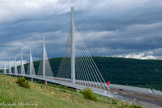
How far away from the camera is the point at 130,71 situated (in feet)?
399

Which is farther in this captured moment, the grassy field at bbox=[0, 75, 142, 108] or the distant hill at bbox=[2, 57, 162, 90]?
the distant hill at bbox=[2, 57, 162, 90]

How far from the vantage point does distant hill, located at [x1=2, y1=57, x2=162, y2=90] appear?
326ft

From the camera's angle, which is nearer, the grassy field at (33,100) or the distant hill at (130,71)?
the grassy field at (33,100)

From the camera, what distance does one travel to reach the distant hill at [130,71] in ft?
326

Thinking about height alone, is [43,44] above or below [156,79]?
above

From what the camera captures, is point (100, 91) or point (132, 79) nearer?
point (100, 91)

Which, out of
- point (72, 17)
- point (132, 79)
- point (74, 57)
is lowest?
point (132, 79)

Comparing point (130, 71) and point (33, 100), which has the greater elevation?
point (33, 100)

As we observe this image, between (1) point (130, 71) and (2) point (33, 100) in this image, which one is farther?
(1) point (130, 71)

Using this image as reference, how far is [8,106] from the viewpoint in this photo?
10.5 meters

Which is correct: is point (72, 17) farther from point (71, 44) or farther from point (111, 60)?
point (111, 60)

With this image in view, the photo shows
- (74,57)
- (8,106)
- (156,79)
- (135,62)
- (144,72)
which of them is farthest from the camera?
(135,62)

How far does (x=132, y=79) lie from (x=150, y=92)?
56.4 m

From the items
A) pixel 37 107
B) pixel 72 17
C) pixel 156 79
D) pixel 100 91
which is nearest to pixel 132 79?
pixel 156 79
